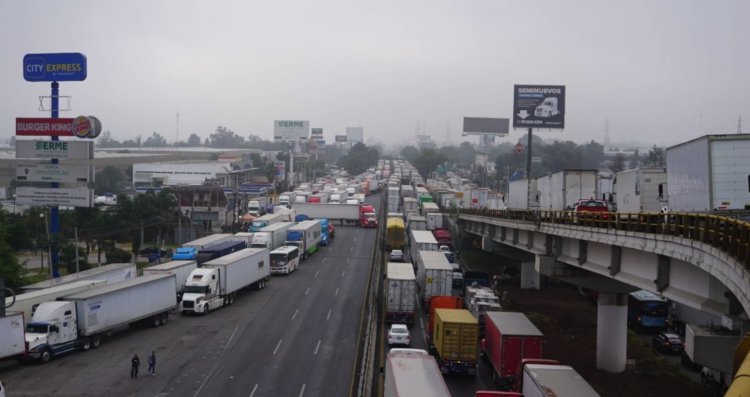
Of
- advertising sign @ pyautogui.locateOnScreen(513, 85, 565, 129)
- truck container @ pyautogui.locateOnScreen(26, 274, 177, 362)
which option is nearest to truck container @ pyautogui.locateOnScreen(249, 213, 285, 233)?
truck container @ pyautogui.locateOnScreen(26, 274, 177, 362)

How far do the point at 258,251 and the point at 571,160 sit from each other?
133m

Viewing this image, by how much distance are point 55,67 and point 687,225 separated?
3941 cm

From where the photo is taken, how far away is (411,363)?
18.4m

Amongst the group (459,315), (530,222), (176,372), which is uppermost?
(530,222)

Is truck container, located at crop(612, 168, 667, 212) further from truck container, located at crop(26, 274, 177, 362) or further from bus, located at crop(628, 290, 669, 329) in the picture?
truck container, located at crop(26, 274, 177, 362)

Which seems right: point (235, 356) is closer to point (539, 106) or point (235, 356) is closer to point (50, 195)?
point (50, 195)

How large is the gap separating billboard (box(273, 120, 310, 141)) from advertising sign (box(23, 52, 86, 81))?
397 feet

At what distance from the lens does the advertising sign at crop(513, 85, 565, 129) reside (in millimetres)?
65000

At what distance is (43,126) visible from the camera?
42.2 meters

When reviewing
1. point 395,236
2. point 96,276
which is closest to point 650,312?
point 395,236

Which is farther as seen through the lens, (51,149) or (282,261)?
(282,261)

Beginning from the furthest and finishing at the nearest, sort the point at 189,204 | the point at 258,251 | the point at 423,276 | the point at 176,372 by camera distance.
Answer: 1. the point at 189,204
2. the point at 258,251
3. the point at 423,276
4. the point at 176,372

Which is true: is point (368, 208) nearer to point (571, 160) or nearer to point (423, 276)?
point (423, 276)

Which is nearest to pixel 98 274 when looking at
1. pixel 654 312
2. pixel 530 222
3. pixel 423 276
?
pixel 423 276
